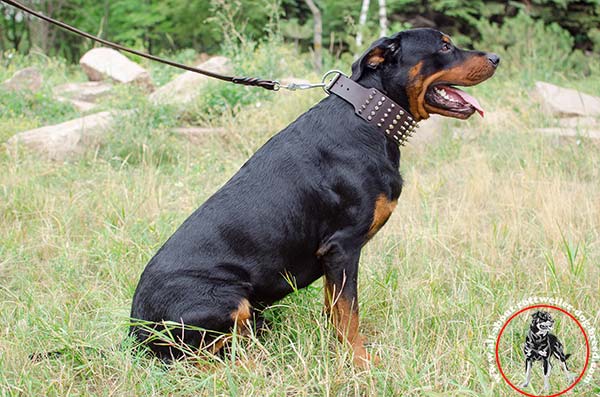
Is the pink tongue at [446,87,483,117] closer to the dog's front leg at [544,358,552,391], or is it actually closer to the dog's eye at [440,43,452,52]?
the dog's eye at [440,43,452,52]

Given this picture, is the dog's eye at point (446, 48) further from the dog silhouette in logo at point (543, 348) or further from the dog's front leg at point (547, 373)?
the dog's front leg at point (547, 373)

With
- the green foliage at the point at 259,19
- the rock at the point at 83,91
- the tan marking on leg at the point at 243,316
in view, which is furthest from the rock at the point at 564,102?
the rock at the point at 83,91

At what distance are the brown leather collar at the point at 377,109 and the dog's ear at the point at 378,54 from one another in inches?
3.2

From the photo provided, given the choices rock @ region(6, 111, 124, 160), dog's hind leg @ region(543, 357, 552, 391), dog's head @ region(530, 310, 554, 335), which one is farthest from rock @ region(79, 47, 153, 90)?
dog's hind leg @ region(543, 357, 552, 391)

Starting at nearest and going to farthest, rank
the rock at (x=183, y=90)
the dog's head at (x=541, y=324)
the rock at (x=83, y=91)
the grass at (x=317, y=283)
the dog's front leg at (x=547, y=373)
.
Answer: the dog's front leg at (x=547, y=373), the dog's head at (x=541, y=324), the grass at (x=317, y=283), the rock at (x=183, y=90), the rock at (x=83, y=91)

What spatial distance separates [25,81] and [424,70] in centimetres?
806

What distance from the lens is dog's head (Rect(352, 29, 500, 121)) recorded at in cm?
314

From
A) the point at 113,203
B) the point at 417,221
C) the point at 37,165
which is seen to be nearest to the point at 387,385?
the point at 417,221

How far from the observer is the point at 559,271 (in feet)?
12.2

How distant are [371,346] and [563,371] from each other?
34.8 inches

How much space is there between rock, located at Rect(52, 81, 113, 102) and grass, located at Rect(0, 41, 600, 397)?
3077mm

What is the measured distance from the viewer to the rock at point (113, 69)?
10.5 meters

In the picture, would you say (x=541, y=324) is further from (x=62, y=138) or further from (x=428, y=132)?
(x=62, y=138)

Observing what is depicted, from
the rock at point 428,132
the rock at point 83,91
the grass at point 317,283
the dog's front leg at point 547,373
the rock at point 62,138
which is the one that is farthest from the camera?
the rock at point 83,91
